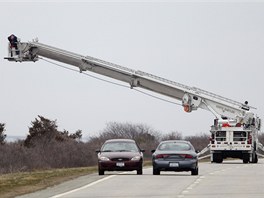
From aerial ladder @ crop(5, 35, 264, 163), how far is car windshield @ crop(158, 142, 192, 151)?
11.1 meters

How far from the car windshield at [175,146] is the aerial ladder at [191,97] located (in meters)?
11.1

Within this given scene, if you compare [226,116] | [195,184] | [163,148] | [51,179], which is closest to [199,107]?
[226,116]

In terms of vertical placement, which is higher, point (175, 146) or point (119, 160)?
point (175, 146)

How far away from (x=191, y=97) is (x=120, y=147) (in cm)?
1378

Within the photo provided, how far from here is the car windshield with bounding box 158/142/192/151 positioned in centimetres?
3781

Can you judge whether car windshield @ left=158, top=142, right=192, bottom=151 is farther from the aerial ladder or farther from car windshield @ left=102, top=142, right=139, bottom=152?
the aerial ladder

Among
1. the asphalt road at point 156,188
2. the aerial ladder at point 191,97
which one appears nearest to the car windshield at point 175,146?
the asphalt road at point 156,188

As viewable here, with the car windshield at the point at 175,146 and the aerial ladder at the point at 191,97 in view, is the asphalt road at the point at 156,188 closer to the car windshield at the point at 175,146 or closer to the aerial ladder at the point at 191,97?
the car windshield at the point at 175,146

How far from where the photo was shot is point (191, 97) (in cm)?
5106

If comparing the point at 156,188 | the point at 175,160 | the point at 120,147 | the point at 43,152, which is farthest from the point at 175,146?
the point at 43,152

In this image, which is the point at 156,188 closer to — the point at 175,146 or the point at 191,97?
the point at 175,146

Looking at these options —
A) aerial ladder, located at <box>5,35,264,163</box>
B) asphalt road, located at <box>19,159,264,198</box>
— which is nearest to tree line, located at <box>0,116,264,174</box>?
aerial ladder, located at <box>5,35,264,163</box>

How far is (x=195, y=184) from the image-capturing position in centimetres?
2998

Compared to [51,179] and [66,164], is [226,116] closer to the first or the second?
[66,164]
